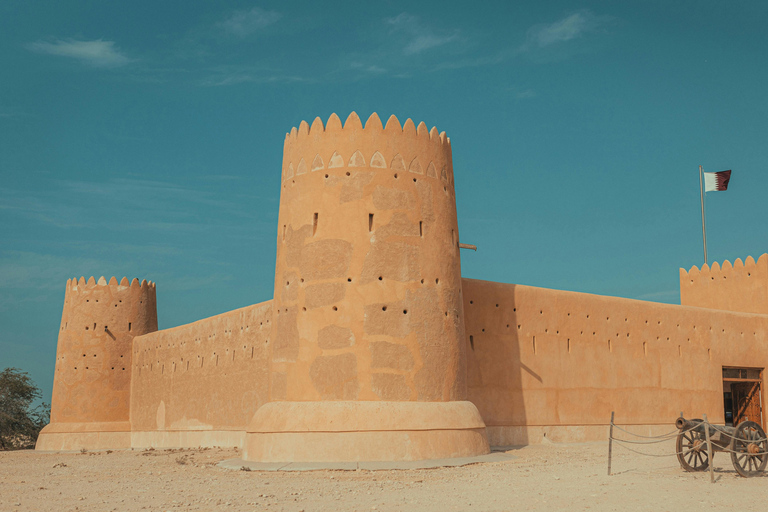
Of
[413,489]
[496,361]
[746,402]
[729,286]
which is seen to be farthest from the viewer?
[729,286]

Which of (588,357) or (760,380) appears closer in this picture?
(588,357)

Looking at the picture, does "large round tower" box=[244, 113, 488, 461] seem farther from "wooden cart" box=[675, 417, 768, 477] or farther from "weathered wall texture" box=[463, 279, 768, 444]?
"wooden cart" box=[675, 417, 768, 477]

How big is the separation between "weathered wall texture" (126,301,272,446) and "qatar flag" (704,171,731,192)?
14734 mm

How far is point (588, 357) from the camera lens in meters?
18.0

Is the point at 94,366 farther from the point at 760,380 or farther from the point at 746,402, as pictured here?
the point at 760,380

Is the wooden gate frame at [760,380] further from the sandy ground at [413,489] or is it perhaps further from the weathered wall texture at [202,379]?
the weathered wall texture at [202,379]

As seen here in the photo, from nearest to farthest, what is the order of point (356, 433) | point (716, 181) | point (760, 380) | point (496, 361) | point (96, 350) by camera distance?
1. point (356, 433)
2. point (496, 361)
3. point (760, 380)
4. point (716, 181)
5. point (96, 350)

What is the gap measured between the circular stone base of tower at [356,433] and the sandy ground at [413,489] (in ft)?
2.39

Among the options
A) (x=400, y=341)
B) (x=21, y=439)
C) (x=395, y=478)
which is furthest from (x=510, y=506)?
(x=21, y=439)

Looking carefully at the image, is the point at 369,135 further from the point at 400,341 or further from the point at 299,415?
the point at 299,415

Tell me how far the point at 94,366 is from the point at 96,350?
1.82 feet

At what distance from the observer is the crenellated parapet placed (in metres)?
13.6

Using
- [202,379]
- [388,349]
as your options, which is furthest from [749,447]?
[202,379]

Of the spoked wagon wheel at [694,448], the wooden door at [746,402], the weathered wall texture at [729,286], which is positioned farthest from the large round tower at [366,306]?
the weathered wall texture at [729,286]
